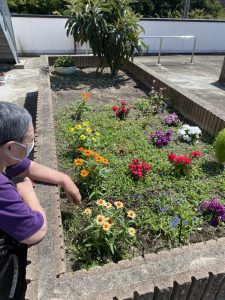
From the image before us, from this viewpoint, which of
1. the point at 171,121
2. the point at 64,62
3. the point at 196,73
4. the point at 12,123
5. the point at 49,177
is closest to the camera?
the point at 12,123

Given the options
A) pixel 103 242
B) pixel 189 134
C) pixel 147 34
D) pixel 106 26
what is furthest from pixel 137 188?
pixel 147 34

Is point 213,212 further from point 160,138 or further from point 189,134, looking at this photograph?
point 189,134

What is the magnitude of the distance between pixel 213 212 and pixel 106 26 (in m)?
6.13

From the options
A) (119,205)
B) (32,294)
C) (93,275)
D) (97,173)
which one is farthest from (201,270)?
(97,173)

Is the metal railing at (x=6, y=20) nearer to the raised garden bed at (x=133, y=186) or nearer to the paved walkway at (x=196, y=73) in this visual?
the raised garden bed at (x=133, y=186)

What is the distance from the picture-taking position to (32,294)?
5.37ft

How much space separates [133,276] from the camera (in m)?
1.80

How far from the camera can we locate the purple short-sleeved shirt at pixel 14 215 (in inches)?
59.8

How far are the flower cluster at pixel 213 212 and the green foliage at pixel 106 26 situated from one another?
587 centimetres

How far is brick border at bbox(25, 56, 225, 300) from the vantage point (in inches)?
65.2

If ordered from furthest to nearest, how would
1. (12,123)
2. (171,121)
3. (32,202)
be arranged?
(171,121)
(32,202)
(12,123)

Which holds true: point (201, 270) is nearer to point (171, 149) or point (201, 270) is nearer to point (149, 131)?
point (171, 149)

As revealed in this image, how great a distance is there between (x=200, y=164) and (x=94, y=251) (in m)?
2.05

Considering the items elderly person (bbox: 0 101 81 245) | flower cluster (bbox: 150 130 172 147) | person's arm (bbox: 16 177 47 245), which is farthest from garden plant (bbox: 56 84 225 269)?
elderly person (bbox: 0 101 81 245)
